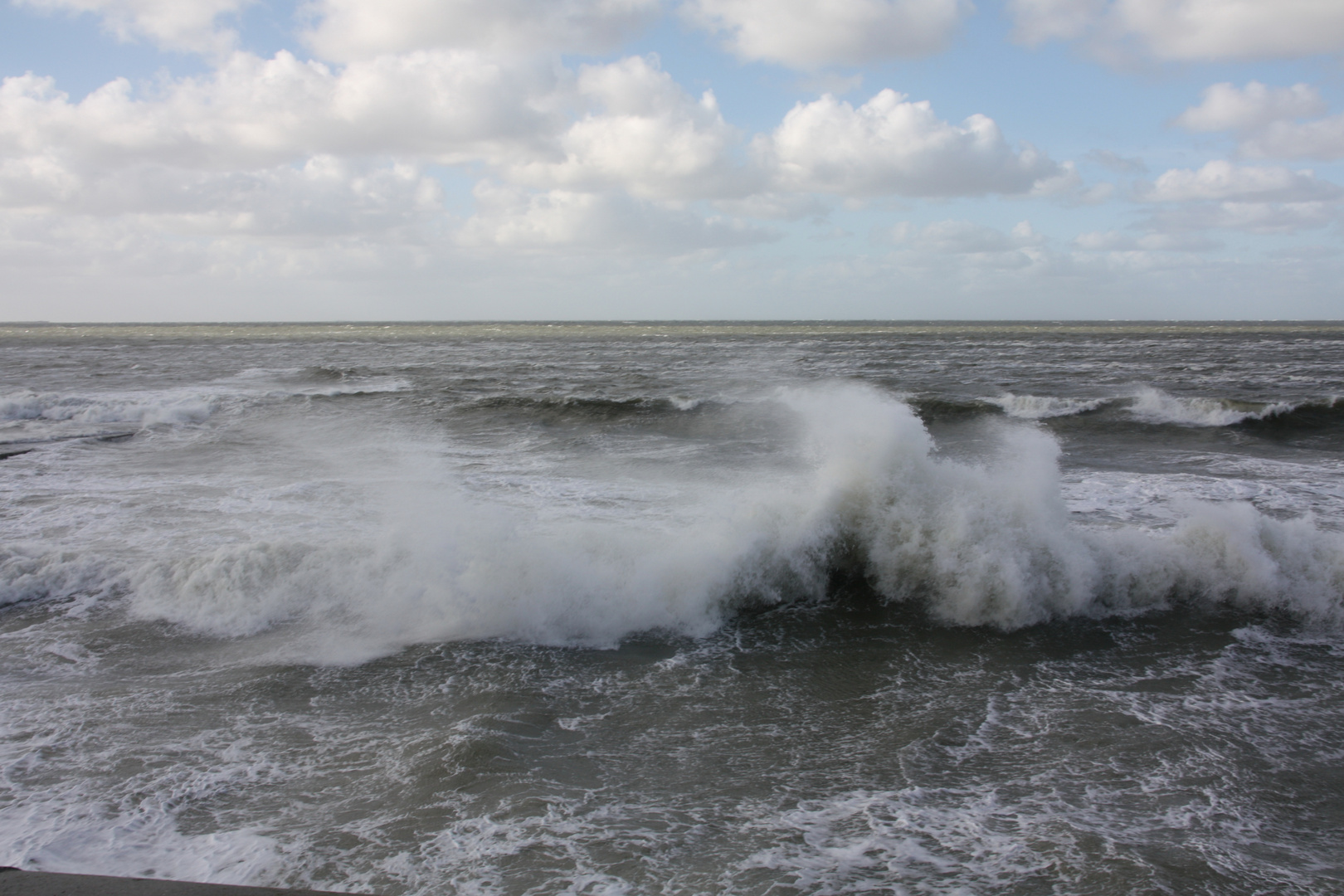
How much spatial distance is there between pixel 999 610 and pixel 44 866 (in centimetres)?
639

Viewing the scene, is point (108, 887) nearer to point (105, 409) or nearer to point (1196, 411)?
point (105, 409)

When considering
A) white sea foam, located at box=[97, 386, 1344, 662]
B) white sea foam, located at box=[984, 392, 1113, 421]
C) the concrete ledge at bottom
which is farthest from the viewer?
white sea foam, located at box=[984, 392, 1113, 421]

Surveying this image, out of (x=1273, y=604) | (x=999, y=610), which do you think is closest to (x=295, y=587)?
(x=999, y=610)

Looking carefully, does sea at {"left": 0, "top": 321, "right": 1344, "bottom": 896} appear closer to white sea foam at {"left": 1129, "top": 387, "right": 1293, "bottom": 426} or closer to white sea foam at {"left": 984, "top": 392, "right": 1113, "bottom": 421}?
white sea foam at {"left": 1129, "top": 387, "right": 1293, "bottom": 426}

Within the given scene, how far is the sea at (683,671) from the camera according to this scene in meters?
3.58

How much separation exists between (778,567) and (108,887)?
541 centimetres

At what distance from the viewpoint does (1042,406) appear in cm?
2023

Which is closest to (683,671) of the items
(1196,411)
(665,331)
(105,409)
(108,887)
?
(108,887)

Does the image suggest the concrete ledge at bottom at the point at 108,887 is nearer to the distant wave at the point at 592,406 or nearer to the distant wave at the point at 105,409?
the distant wave at the point at 592,406

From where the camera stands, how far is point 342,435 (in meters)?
15.7

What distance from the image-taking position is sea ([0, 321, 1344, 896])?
3.58m

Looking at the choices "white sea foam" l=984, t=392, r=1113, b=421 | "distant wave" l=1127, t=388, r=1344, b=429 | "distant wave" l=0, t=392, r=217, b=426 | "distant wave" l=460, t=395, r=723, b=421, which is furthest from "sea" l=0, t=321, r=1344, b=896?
"distant wave" l=460, t=395, r=723, b=421

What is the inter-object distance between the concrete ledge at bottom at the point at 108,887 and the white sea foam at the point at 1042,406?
1906cm

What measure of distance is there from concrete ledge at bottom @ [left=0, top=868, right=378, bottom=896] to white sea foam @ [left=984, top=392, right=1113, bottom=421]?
19.1 meters
